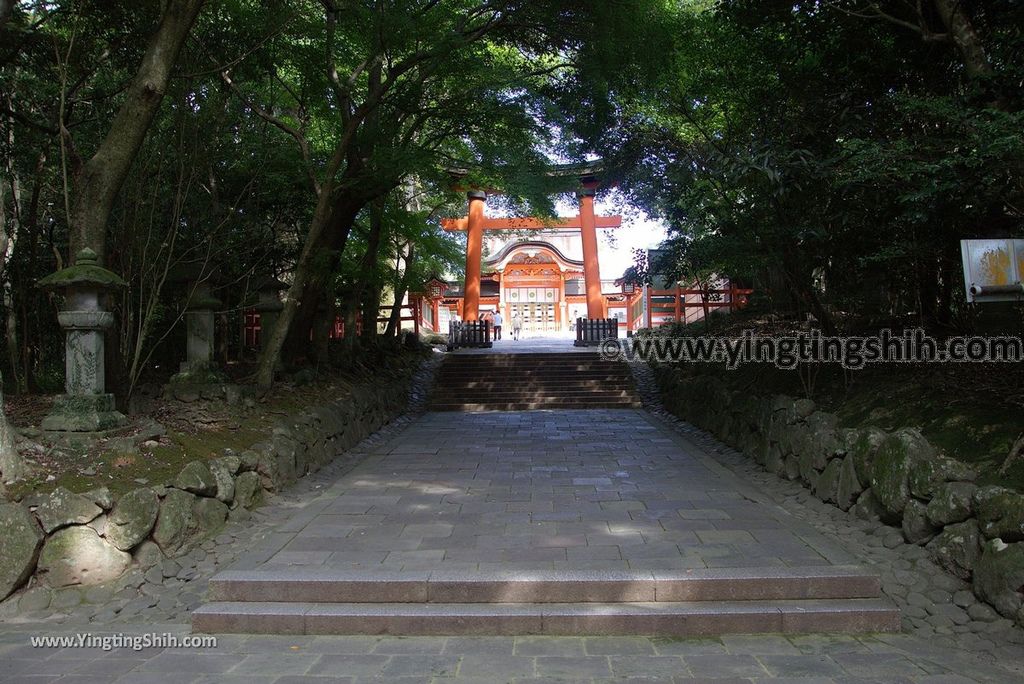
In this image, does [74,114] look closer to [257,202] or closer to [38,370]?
[257,202]

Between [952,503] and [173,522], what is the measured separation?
5484 millimetres

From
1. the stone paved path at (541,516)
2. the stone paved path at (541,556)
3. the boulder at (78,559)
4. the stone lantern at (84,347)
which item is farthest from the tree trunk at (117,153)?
the stone paved path at (541,516)

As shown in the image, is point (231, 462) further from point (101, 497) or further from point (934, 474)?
point (934, 474)

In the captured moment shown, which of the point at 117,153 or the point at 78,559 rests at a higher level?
the point at 117,153

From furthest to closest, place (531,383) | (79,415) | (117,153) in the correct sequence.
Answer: (531,383), (117,153), (79,415)

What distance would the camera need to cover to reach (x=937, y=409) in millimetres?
5504

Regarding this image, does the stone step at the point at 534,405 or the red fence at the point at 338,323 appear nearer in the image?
the red fence at the point at 338,323

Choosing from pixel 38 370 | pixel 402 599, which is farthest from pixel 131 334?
pixel 402 599

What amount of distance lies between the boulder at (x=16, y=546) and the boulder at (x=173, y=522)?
0.75 meters

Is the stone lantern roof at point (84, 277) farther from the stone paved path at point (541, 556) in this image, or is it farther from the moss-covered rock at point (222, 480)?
the stone paved path at point (541, 556)

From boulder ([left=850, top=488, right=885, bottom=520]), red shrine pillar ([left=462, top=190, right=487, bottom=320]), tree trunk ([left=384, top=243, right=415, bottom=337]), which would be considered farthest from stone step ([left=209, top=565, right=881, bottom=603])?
red shrine pillar ([left=462, top=190, right=487, bottom=320])

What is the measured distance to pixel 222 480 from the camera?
5.53 m

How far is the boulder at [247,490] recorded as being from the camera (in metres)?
5.72

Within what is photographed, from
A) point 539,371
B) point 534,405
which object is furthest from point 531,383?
point 534,405
